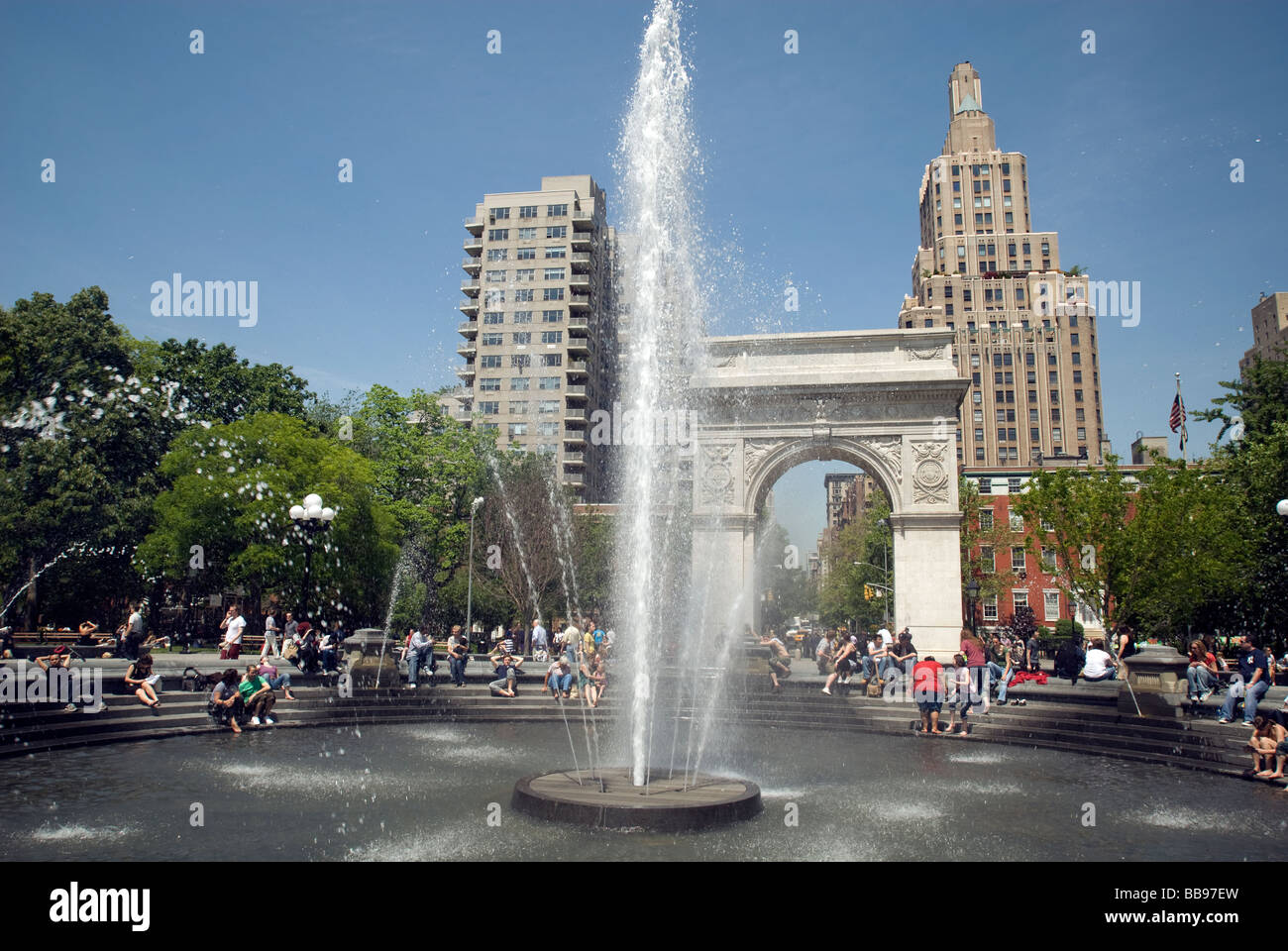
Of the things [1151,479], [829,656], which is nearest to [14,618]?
[829,656]

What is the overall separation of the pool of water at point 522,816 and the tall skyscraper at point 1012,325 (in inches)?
3062

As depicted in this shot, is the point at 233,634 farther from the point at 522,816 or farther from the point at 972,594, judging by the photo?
the point at 972,594

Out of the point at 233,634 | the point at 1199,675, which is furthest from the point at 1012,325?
the point at 233,634

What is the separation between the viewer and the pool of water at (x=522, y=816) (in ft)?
26.3

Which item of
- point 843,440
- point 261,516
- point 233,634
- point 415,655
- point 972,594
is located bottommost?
point 972,594

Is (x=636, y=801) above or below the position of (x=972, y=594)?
above

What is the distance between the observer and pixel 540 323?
73.8 m

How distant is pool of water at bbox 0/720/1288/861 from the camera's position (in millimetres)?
8023

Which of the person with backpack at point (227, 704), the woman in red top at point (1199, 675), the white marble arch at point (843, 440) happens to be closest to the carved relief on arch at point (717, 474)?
the white marble arch at point (843, 440)

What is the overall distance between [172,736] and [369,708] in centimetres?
414

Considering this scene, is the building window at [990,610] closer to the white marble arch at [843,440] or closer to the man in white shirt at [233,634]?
the white marble arch at [843,440]

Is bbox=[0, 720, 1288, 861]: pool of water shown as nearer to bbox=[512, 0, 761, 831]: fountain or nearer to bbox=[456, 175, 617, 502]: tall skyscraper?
bbox=[512, 0, 761, 831]: fountain

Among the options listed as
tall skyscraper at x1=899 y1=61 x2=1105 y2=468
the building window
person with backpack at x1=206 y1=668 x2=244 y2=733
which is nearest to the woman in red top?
person with backpack at x1=206 y1=668 x2=244 y2=733

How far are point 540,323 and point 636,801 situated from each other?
67634mm
